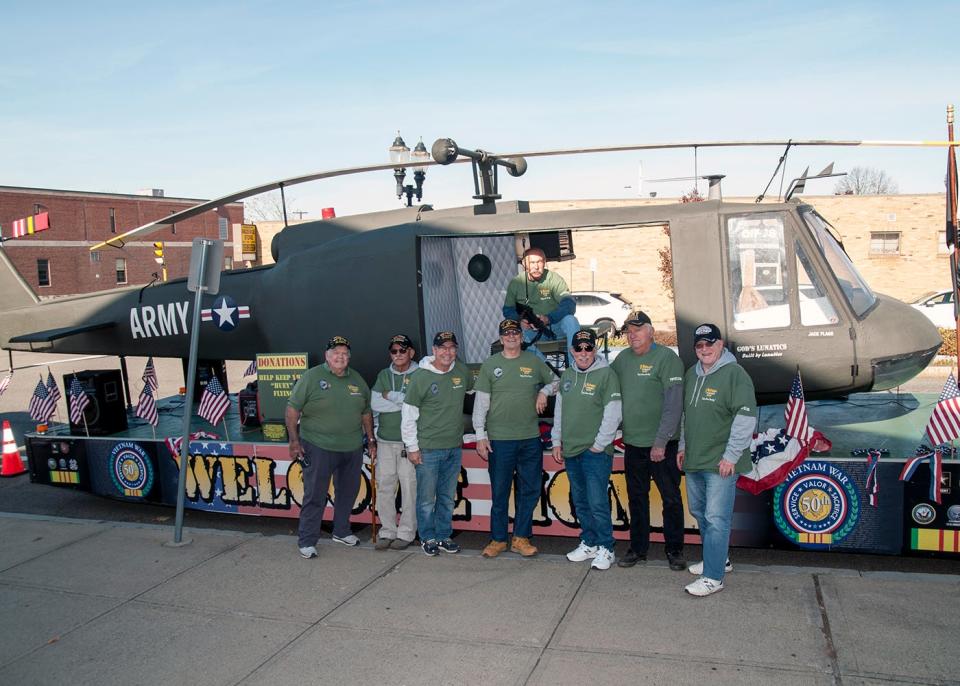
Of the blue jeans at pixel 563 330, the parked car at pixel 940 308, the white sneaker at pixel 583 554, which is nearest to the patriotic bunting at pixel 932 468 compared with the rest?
the white sneaker at pixel 583 554

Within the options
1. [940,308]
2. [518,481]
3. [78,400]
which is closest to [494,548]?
[518,481]

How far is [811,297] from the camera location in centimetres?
620

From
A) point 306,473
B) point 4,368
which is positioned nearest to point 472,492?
point 306,473

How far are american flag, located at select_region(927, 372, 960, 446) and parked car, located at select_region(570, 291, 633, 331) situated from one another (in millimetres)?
14737

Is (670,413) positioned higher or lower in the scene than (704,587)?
higher

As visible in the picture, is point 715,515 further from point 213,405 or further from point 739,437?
point 213,405

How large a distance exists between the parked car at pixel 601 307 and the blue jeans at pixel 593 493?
1446 centimetres

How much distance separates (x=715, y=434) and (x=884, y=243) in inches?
1023

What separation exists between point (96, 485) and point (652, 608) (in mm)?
5979

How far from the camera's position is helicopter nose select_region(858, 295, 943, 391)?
6059 millimetres

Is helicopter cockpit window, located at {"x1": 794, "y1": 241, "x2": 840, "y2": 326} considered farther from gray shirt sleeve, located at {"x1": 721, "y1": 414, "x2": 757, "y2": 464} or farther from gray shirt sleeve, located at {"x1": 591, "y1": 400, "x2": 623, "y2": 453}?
gray shirt sleeve, located at {"x1": 591, "y1": 400, "x2": 623, "y2": 453}

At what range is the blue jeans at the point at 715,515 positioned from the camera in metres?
5.20

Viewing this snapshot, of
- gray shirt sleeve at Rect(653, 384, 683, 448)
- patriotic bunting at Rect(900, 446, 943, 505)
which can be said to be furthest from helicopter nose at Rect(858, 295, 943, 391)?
gray shirt sleeve at Rect(653, 384, 683, 448)

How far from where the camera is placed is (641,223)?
6.47 m
